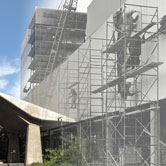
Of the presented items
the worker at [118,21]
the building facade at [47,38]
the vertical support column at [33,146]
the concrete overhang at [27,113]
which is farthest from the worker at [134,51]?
the vertical support column at [33,146]

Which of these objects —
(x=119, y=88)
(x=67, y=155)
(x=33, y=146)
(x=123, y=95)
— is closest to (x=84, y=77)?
(x=67, y=155)

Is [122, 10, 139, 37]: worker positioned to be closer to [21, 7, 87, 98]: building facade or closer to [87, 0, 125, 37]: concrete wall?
[87, 0, 125, 37]: concrete wall

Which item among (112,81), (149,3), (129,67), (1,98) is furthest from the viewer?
(1,98)

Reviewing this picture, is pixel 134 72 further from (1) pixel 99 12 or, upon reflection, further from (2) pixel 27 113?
(2) pixel 27 113

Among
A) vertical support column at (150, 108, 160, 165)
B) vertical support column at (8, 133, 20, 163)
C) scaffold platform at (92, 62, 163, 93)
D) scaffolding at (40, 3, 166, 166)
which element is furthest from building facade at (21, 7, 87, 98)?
vertical support column at (150, 108, 160, 165)

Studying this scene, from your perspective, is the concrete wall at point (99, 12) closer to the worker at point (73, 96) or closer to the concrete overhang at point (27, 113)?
the worker at point (73, 96)

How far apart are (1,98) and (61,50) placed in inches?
180

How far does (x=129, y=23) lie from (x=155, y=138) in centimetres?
358

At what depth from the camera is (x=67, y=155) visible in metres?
18.5

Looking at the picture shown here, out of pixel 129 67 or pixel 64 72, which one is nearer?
pixel 129 67

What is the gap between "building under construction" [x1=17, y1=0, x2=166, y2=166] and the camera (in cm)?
999

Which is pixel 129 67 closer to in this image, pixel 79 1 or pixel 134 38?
pixel 134 38

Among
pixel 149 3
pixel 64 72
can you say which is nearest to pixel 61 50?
pixel 64 72

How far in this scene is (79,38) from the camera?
81.9 feet
